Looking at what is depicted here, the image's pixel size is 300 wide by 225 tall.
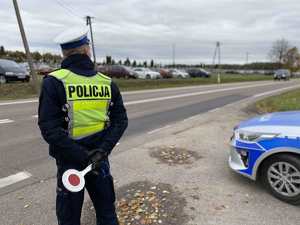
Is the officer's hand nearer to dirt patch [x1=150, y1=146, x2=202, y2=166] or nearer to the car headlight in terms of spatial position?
the car headlight

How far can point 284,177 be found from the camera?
11.9ft

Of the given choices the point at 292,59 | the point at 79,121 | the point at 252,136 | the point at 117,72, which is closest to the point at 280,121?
the point at 252,136

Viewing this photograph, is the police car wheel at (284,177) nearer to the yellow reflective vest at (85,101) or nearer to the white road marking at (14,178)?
the yellow reflective vest at (85,101)

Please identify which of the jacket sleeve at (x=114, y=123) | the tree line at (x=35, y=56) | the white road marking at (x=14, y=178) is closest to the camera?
the jacket sleeve at (x=114, y=123)

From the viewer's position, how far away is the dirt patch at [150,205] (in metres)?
3.07

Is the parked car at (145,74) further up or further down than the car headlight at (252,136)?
further down

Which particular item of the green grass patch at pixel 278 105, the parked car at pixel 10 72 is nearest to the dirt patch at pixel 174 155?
the green grass patch at pixel 278 105

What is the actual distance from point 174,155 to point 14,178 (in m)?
2.90

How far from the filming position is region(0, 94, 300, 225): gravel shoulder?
3125 mm

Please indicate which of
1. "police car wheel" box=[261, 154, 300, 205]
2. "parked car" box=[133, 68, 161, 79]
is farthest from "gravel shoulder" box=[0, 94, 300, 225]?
"parked car" box=[133, 68, 161, 79]

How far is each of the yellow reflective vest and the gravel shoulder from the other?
139cm

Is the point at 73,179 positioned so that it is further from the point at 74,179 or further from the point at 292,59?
the point at 292,59

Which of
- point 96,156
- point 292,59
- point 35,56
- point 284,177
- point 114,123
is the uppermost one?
point 35,56

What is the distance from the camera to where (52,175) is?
435 cm
